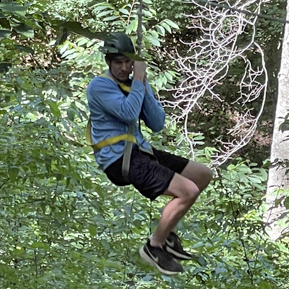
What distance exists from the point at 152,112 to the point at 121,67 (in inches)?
9.2

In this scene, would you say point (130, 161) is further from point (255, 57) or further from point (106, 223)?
point (255, 57)

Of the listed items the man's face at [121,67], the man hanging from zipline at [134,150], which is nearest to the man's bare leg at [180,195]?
the man hanging from zipline at [134,150]

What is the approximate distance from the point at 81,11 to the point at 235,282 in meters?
6.42

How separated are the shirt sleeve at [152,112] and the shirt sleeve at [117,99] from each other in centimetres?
11

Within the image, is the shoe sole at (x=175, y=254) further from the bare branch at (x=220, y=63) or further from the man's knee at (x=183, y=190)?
the bare branch at (x=220, y=63)

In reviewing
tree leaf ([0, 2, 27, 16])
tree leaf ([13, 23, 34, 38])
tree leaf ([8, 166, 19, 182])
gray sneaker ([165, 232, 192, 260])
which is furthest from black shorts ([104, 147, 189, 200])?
tree leaf ([0, 2, 27, 16])

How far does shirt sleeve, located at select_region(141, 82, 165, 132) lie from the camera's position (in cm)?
215

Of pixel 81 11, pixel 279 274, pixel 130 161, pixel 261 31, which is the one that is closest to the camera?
pixel 130 161

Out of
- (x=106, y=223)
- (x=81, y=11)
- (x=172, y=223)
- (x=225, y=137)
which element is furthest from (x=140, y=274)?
(x=225, y=137)

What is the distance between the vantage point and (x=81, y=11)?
831cm

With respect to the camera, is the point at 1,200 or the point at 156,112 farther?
the point at 1,200

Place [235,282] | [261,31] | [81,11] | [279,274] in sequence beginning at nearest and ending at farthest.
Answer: [235,282], [279,274], [81,11], [261,31]

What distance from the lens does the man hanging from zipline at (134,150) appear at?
202 cm

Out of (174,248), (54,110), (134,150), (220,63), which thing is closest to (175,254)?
(174,248)
